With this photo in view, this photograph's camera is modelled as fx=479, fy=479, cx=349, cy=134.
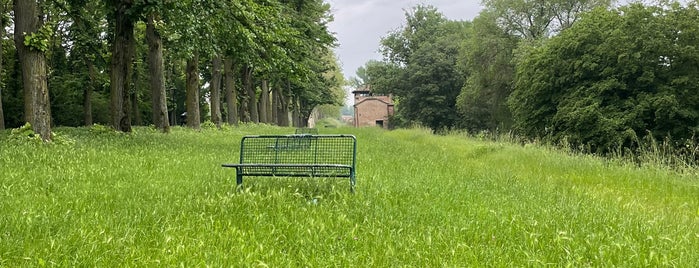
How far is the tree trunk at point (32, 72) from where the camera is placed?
35.5 ft

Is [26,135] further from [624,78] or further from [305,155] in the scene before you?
[624,78]

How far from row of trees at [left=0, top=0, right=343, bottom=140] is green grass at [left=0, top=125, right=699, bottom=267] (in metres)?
4.34

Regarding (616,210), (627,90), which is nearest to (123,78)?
(616,210)

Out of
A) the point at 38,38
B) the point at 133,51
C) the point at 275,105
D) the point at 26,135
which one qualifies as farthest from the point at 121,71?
the point at 275,105

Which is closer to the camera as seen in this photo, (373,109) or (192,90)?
(192,90)

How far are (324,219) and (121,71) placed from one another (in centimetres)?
1295

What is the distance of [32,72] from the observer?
10883 mm

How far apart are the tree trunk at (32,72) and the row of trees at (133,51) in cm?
2

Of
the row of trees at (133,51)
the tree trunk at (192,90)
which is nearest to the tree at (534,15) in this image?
the row of trees at (133,51)

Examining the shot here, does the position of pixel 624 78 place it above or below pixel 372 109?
above

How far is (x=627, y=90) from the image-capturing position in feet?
83.8

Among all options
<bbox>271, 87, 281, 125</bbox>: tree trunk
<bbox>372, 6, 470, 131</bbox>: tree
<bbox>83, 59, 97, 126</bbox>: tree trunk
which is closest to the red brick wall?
<bbox>372, 6, 470, 131</bbox>: tree

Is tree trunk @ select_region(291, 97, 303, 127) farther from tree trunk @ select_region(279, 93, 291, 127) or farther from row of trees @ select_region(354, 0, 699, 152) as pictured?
row of trees @ select_region(354, 0, 699, 152)

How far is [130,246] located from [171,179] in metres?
3.32
